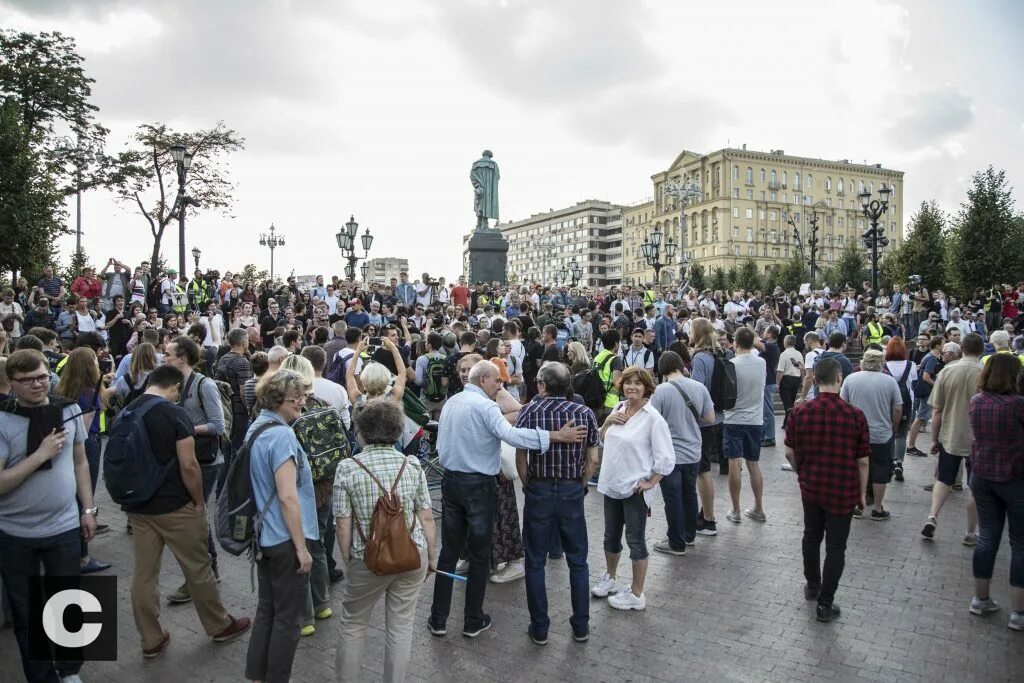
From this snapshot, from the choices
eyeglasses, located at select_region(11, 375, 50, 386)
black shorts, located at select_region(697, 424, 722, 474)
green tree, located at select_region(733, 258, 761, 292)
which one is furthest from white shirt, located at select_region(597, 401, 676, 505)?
green tree, located at select_region(733, 258, 761, 292)

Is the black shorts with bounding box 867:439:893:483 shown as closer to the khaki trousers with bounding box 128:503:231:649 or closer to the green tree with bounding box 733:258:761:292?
the khaki trousers with bounding box 128:503:231:649

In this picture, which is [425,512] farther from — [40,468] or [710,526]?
[710,526]

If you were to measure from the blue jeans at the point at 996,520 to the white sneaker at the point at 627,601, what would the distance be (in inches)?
103

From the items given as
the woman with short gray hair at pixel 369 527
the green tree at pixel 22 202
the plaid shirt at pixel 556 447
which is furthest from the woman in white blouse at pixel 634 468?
the green tree at pixel 22 202

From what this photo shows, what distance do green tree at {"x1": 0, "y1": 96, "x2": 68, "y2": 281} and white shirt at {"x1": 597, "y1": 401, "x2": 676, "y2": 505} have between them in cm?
2349

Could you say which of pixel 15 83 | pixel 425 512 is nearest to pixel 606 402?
pixel 425 512

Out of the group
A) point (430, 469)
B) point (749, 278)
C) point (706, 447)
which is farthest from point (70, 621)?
point (749, 278)

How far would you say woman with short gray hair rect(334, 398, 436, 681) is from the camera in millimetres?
3760

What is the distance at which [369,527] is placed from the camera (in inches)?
147

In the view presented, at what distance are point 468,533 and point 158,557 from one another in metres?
2.12

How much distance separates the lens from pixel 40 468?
3.83 m

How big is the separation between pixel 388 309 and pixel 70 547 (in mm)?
13168

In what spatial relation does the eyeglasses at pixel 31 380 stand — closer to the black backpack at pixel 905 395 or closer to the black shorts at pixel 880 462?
the black shorts at pixel 880 462

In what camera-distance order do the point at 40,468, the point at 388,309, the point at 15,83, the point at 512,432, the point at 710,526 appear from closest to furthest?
the point at 40,468 → the point at 512,432 → the point at 710,526 → the point at 388,309 → the point at 15,83
